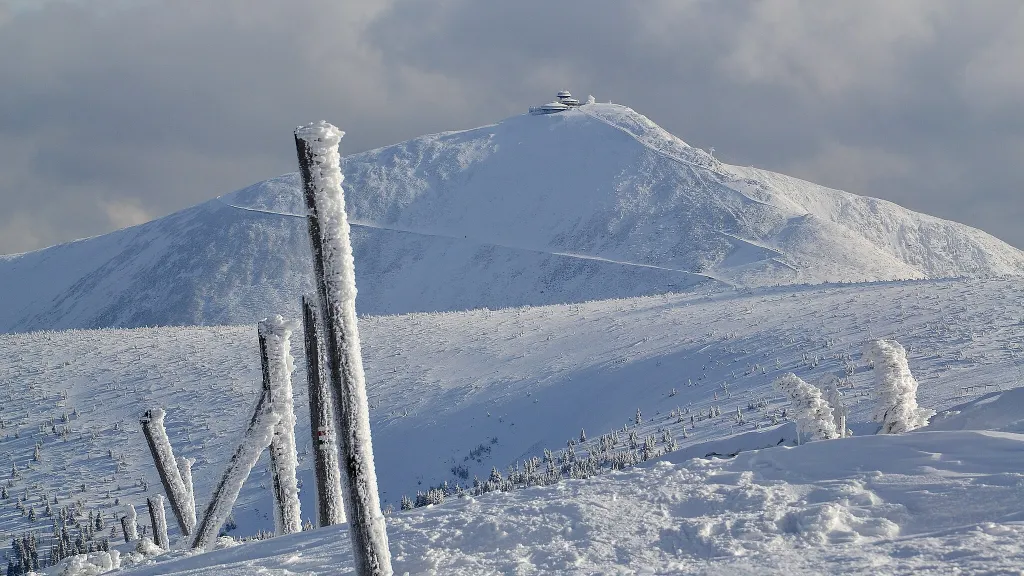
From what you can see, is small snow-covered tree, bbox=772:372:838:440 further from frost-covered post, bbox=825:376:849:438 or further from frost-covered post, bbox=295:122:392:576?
frost-covered post, bbox=295:122:392:576

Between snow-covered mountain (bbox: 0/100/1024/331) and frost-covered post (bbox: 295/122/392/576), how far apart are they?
129080 mm

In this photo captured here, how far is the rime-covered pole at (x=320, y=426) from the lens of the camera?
12516 mm

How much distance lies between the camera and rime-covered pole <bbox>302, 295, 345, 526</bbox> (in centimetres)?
1252

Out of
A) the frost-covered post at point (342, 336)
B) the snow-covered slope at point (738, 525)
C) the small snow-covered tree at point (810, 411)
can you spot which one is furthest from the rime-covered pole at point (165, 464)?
the small snow-covered tree at point (810, 411)

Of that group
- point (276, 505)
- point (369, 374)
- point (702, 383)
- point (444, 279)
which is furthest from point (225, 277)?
point (276, 505)

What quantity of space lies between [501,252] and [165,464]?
506ft

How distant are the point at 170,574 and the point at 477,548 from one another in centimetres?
377

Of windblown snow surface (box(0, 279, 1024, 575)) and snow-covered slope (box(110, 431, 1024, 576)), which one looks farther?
windblown snow surface (box(0, 279, 1024, 575))

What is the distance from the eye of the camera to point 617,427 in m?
50.2

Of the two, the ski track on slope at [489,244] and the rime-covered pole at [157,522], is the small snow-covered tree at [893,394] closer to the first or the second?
the rime-covered pole at [157,522]

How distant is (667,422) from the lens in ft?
156

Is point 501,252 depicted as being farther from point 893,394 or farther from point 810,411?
point 893,394

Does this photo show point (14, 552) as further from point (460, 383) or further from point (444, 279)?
point (444, 279)

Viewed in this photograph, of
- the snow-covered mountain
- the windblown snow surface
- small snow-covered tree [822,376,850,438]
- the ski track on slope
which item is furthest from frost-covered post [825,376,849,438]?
the snow-covered mountain
